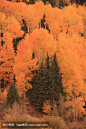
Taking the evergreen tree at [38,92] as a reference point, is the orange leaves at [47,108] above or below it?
below

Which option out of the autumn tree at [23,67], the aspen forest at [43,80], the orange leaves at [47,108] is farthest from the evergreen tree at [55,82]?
the autumn tree at [23,67]

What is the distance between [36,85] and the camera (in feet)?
104

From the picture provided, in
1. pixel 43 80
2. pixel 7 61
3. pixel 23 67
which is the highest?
pixel 7 61

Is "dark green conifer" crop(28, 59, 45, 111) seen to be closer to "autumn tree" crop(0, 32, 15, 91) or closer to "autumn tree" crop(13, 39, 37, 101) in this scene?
"autumn tree" crop(13, 39, 37, 101)

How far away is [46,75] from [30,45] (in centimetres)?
661

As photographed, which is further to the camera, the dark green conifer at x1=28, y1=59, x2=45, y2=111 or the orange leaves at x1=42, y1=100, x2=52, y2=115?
the dark green conifer at x1=28, y1=59, x2=45, y2=111

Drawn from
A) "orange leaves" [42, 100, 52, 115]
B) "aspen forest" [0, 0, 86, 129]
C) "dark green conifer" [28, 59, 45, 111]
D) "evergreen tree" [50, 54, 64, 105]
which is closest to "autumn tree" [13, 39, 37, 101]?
"aspen forest" [0, 0, 86, 129]

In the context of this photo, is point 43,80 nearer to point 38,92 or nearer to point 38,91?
point 38,91

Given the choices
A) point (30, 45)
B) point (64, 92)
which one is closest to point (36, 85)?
point (64, 92)

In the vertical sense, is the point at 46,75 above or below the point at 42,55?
below

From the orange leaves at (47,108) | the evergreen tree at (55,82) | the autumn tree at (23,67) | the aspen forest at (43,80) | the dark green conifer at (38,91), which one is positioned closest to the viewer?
the aspen forest at (43,80)

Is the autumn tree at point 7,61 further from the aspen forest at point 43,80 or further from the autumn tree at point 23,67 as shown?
the autumn tree at point 23,67

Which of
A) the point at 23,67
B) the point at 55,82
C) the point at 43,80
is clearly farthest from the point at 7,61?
the point at 55,82

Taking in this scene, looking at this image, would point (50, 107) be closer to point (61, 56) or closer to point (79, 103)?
point (79, 103)
